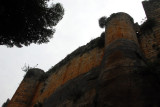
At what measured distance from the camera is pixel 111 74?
17.2 ft

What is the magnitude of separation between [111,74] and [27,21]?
5187 millimetres

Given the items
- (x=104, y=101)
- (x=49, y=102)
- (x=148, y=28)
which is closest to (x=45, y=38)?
(x=49, y=102)

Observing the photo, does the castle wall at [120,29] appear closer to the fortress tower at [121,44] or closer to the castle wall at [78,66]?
the fortress tower at [121,44]

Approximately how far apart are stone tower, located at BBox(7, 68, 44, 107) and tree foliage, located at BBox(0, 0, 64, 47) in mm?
4995

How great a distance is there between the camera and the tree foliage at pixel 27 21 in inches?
299

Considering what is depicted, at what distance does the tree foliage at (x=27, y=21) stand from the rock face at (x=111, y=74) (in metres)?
2.50

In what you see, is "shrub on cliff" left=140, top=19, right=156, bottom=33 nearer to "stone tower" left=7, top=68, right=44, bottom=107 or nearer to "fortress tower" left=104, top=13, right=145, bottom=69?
"fortress tower" left=104, top=13, right=145, bottom=69

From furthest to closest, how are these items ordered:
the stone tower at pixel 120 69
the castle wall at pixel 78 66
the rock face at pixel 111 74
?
the castle wall at pixel 78 66 → the rock face at pixel 111 74 → the stone tower at pixel 120 69

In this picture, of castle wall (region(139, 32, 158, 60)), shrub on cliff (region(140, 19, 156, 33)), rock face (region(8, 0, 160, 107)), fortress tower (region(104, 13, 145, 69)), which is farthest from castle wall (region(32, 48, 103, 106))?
shrub on cliff (region(140, 19, 156, 33))

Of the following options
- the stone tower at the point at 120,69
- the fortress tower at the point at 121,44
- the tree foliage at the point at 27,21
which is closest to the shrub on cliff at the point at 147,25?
the fortress tower at the point at 121,44

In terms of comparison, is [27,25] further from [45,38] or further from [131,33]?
[131,33]

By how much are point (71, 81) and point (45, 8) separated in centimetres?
397

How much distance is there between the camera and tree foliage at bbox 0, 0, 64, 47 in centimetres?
759

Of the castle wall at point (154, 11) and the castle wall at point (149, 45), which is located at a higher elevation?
the castle wall at point (154, 11)
